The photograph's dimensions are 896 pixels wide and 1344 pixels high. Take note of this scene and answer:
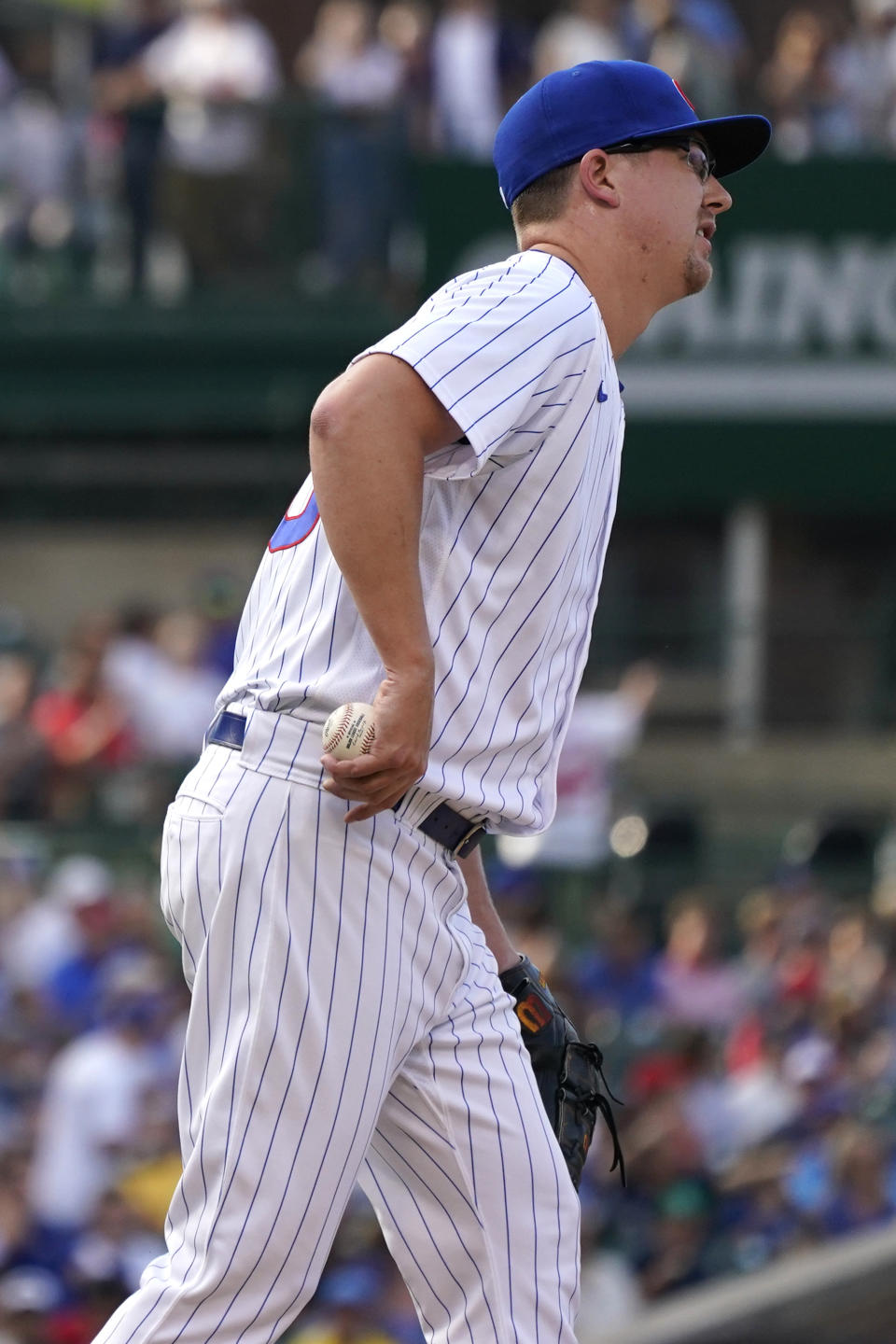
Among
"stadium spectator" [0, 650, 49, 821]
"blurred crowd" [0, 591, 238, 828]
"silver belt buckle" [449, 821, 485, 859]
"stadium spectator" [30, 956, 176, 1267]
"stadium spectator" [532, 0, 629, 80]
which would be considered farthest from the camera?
"stadium spectator" [532, 0, 629, 80]

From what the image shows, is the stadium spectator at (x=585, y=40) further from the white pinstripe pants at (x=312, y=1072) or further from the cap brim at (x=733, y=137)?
the white pinstripe pants at (x=312, y=1072)

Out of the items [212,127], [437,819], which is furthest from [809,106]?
[437,819]

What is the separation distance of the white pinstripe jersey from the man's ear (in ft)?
0.35

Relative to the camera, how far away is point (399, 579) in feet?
7.50

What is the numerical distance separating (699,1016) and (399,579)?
6037 mm

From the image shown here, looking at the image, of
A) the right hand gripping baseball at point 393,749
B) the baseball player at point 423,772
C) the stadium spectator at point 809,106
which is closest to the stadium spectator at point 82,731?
the stadium spectator at point 809,106

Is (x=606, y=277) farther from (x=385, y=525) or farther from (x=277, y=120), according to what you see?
(x=277, y=120)

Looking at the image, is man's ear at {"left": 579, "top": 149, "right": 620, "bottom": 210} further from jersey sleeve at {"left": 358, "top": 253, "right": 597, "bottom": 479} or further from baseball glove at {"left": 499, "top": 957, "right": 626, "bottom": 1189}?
baseball glove at {"left": 499, "top": 957, "right": 626, "bottom": 1189}

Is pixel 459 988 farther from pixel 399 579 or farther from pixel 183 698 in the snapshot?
pixel 183 698

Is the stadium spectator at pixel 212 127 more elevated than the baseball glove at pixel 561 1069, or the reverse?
the stadium spectator at pixel 212 127

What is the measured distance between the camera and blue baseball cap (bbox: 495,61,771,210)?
251 centimetres

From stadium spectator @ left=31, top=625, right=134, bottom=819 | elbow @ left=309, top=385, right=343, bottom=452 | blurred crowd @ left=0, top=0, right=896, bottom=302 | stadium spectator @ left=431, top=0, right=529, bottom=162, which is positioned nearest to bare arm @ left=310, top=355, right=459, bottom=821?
elbow @ left=309, top=385, right=343, bottom=452

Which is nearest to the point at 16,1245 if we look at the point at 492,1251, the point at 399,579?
the point at 492,1251

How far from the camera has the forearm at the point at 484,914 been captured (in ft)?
9.03
